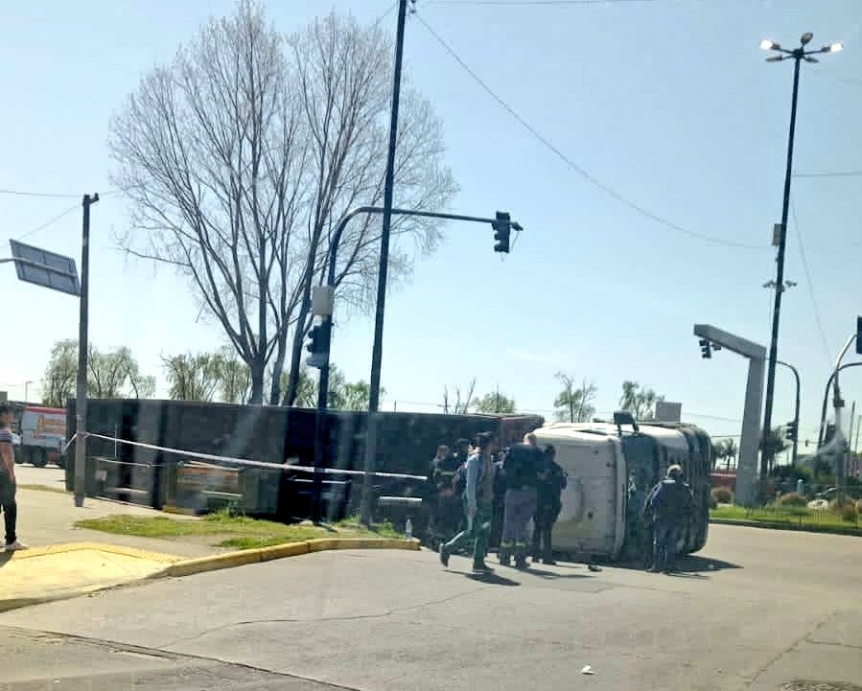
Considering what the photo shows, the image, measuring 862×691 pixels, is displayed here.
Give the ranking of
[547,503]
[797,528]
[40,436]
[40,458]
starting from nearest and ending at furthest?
[547,503]
[797,528]
[40,436]
[40,458]

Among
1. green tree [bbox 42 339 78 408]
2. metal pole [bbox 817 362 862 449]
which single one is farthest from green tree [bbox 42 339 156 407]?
metal pole [bbox 817 362 862 449]

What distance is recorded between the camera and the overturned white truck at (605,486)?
1678 cm

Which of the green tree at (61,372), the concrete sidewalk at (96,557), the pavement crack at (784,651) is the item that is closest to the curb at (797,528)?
the concrete sidewalk at (96,557)

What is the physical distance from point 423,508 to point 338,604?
8.03 meters

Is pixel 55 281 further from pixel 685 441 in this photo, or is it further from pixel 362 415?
pixel 685 441

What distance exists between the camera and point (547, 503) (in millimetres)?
15055

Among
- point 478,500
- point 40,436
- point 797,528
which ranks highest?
point 478,500

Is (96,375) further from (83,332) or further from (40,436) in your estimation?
(83,332)

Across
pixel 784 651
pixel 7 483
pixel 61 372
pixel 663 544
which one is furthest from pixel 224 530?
pixel 61 372

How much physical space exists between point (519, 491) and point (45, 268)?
988 centimetres

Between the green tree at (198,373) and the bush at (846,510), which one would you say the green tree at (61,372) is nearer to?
the green tree at (198,373)

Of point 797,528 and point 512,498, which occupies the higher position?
point 512,498

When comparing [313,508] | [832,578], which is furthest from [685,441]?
[313,508]

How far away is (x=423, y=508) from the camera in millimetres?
18359
